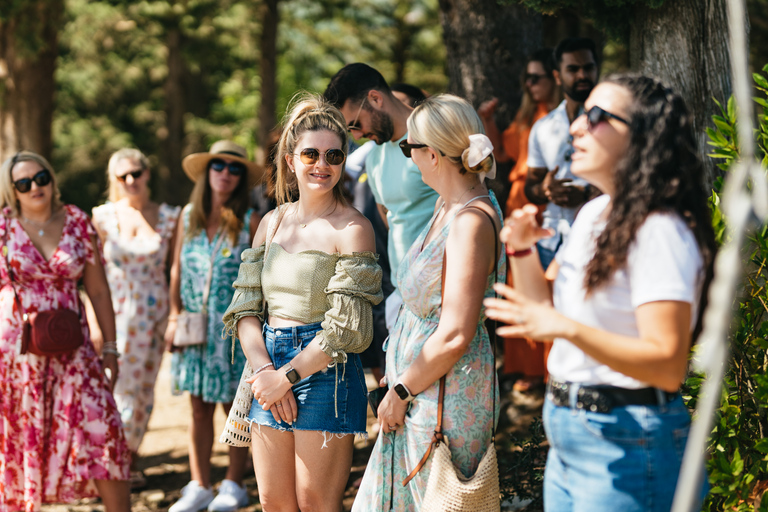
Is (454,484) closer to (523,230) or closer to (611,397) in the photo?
(611,397)

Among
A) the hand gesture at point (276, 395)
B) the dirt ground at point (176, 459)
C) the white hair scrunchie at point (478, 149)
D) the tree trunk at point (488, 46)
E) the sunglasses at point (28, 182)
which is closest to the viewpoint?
the white hair scrunchie at point (478, 149)

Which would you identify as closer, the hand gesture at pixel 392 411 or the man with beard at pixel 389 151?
the hand gesture at pixel 392 411

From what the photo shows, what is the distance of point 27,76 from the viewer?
8719mm

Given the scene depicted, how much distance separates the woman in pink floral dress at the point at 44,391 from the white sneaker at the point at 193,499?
443mm

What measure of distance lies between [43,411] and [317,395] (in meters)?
1.98

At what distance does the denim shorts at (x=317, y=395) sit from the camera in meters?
2.86

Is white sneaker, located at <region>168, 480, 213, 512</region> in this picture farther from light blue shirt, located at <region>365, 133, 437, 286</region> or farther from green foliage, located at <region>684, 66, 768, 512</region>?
green foliage, located at <region>684, 66, 768, 512</region>

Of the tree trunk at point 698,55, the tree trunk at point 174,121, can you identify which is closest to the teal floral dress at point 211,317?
the tree trunk at point 698,55

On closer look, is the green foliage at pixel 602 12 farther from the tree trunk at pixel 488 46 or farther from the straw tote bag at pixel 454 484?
the straw tote bag at pixel 454 484

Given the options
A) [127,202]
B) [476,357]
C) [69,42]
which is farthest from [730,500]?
[69,42]

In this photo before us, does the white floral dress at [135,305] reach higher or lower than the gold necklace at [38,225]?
lower

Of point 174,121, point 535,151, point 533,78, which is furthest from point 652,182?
point 174,121

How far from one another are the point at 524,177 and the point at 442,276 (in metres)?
2.59

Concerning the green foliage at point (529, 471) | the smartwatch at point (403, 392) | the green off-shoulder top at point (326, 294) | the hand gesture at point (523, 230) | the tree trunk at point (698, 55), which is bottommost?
the green foliage at point (529, 471)
